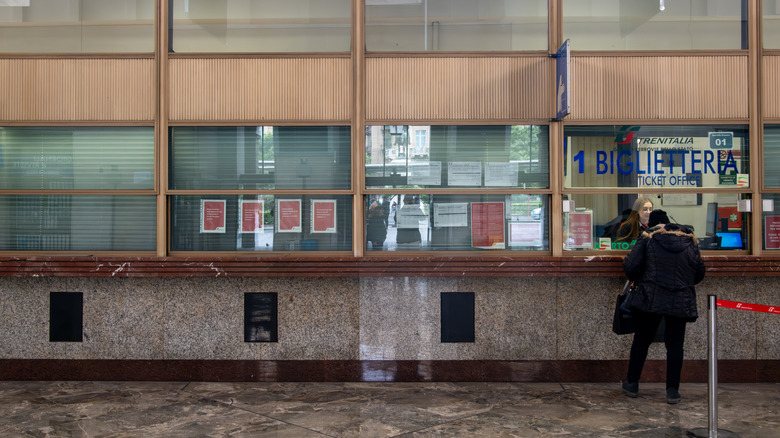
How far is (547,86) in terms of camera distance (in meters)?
7.64

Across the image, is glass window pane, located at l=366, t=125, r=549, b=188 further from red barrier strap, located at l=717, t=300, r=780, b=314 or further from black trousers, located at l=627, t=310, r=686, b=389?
red barrier strap, located at l=717, t=300, r=780, b=314

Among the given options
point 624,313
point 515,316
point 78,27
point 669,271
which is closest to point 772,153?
point 669,271

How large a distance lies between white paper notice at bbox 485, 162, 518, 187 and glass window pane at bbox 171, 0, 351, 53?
205cm

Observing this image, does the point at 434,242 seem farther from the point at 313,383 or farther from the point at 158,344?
the point at 158,344

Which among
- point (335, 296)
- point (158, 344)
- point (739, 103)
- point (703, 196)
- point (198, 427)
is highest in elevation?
point (739, 103)

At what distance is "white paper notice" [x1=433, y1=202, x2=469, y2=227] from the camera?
7.68 metres

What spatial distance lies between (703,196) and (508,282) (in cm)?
228

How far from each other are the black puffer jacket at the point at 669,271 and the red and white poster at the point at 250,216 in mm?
3831

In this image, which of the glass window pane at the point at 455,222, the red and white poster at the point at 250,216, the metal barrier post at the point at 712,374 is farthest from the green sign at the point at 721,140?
the red and white poster at the point at 250,216

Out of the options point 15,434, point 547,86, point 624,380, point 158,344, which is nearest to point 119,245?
point 158,344

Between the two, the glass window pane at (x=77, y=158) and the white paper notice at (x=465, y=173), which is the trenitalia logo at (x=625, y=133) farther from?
the glass window pane at (x=77, y=158)

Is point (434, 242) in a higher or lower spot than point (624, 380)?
higher

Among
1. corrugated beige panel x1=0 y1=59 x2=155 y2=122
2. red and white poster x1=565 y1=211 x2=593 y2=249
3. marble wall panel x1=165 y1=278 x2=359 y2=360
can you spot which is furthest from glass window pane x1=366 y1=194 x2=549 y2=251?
corrugated beige panel x1=0 y1=59 x2=155 y2=122

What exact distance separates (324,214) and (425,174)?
1.17m
